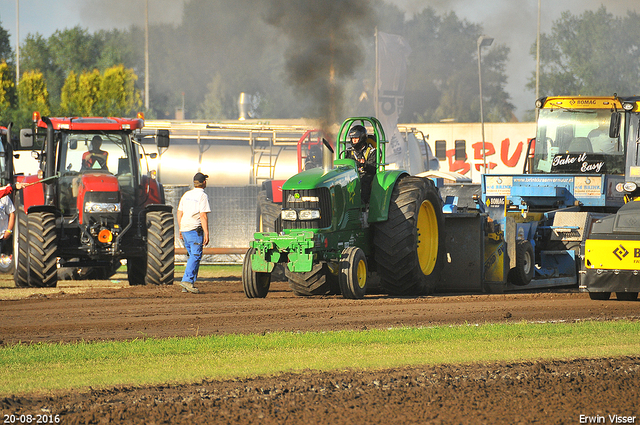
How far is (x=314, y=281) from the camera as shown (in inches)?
441

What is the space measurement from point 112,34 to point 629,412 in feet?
269

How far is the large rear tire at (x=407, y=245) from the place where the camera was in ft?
35.8

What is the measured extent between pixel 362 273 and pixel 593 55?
76.2 meters

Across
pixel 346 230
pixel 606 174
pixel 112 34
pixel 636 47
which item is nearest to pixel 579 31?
pixel 636 47

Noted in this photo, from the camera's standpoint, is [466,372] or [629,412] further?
[466,372]

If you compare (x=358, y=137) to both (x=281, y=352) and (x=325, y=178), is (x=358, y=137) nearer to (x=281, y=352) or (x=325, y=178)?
(x=325, y=178)

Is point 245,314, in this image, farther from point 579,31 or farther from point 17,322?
point 579,31

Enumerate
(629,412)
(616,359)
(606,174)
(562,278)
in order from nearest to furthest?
(629,412) < (616,359) < (562,278) < (606,174)

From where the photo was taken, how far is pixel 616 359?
6.73 m

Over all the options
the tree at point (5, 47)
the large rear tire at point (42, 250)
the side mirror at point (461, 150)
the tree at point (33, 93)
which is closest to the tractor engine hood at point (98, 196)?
the large rear tire at point (42, 250)

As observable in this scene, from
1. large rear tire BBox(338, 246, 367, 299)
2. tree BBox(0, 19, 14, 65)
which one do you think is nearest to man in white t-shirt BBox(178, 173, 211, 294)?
large rear tire BBox(338, 246, 367, 299)

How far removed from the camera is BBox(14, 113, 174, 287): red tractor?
12.6 metres

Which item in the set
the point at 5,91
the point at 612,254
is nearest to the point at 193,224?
the point at 612,254

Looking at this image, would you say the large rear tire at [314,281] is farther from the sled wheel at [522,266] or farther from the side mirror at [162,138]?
the side mirror at [162,138]
